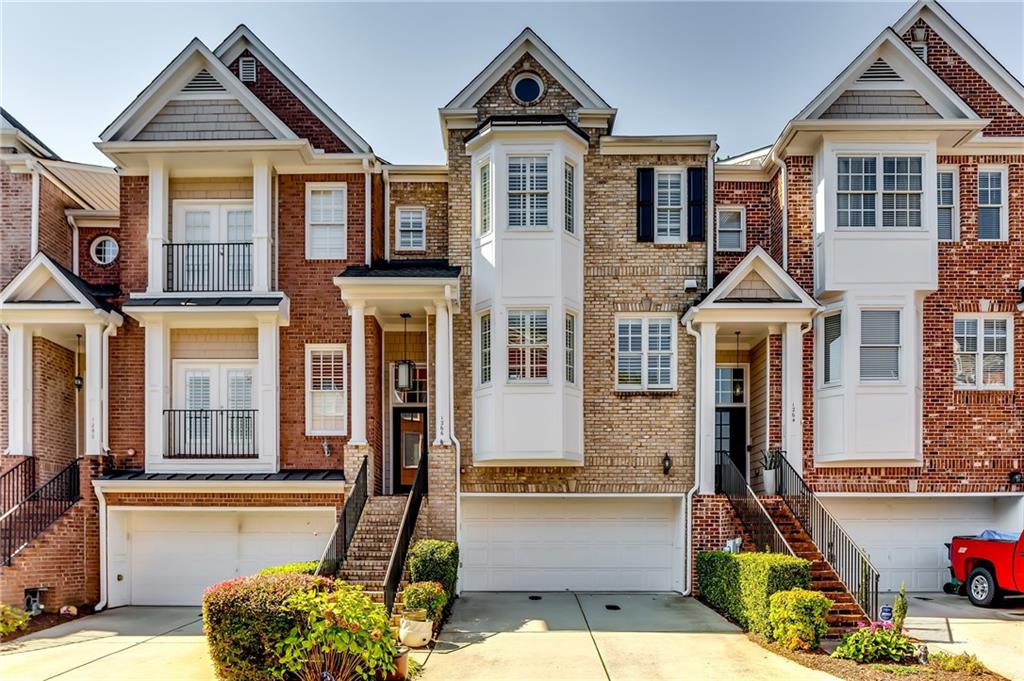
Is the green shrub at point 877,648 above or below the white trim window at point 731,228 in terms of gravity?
below

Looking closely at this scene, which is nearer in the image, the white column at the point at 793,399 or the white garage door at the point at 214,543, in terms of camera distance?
the white column at the point at 793,399

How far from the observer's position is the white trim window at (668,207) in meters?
17.9

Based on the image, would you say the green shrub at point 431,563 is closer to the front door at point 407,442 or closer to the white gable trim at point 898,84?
the front door at point 407,442

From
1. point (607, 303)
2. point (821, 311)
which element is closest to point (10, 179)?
point (607, 303)

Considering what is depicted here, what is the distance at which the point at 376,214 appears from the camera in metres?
A: 18.0

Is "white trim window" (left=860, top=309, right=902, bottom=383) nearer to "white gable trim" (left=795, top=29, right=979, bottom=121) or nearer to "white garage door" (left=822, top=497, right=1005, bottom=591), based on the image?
"white garage door" (left=822, top=497, right=1005, bottom=591)

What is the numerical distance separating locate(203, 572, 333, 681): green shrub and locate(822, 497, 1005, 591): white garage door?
453 inches

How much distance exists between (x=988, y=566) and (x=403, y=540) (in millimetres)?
10024

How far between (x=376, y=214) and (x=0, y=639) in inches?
380

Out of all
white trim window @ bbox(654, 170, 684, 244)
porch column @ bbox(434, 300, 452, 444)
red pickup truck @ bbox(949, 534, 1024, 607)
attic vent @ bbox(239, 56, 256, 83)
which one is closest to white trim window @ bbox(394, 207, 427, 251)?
porch column @ bbox(434, 300, 452, 444)

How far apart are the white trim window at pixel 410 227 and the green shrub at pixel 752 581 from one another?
833 cm

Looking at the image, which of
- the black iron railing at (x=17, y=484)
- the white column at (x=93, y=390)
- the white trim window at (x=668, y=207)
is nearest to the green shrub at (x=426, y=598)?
the white column at (x=93, y=390)

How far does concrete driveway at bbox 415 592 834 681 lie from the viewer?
1136cm

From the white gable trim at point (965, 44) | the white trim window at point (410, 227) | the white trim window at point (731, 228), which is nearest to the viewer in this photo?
the white gable trim at point (965, 44)
